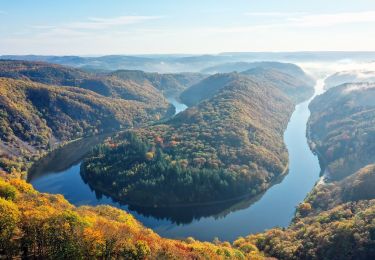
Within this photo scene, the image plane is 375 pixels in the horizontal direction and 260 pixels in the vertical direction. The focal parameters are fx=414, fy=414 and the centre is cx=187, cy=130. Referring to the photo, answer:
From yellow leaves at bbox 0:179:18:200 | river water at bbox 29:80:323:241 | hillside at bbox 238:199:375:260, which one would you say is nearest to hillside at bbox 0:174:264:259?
yellow leaves at bbox 0:179:18:200

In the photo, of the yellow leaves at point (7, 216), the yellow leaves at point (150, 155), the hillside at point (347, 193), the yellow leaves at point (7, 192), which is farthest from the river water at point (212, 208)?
the yellow leaves at point (7, 216)

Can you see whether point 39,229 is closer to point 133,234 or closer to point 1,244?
point 1,244

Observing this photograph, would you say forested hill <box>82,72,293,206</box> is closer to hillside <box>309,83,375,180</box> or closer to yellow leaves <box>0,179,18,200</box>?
hillside <box>309,83,375,180</box>

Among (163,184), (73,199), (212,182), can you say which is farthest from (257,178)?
(73,199)

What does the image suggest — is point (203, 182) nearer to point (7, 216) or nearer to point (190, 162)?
point (190, 162)

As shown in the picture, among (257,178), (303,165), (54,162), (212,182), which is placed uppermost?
(303,165)

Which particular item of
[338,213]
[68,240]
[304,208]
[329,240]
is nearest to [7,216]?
[68,240]
